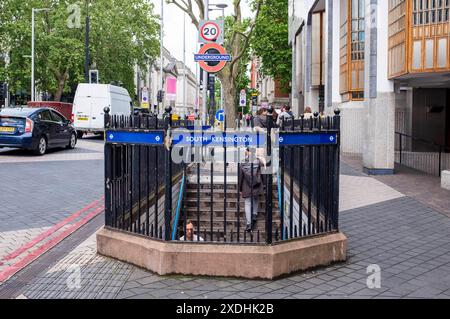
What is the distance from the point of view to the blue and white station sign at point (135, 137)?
19.5 ft

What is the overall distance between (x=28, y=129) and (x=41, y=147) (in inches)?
40.1

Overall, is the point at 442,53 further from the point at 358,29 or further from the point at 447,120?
the point at 447,120

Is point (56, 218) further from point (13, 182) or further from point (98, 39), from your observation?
point (98, 39)

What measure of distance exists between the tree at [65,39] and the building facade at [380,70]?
53.6 feet

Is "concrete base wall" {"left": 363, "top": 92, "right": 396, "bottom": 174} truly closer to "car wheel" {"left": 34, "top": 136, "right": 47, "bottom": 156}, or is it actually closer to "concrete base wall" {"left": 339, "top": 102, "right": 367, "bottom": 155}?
"concrete base wall" {"left": 339, "top": 102, "right": 367, "bottom": 155}

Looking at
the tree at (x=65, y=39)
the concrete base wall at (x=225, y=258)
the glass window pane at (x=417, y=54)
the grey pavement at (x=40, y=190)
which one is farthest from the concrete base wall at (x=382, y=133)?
the tree at (x=65, y=39)

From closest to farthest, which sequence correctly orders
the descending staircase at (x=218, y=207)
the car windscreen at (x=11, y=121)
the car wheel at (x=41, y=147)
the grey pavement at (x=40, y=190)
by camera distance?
the grey pavement at (x=40, y=190), the descending staircase at (x=218, y=207), the car windscreen at (x=11, y=121), the car wheel at (x=41, y=147)

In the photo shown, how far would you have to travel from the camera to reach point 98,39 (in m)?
44.0

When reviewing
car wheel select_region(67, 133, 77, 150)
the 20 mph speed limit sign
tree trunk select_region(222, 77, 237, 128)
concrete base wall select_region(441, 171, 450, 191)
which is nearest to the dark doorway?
concrete base wall select_region(441, 171, 450, 191)

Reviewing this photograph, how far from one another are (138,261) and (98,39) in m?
40.4

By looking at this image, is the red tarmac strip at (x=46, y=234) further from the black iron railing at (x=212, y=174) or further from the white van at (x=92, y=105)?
the white van at (x=92, y=105)

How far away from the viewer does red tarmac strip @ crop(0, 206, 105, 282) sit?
5.85 m
